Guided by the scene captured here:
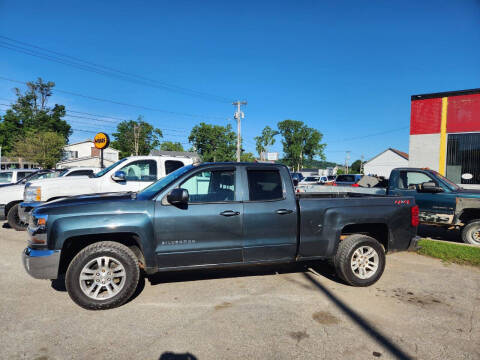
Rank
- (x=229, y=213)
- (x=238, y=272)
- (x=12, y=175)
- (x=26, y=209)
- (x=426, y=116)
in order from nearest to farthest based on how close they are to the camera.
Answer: (x=229, y=213) → (x=238, y=272) → (x=26, y=209) → (x=12, y=175) → (x=426, y=116)

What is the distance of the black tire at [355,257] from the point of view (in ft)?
14.4

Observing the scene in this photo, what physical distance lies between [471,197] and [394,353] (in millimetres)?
5663

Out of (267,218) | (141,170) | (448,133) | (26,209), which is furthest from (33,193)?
(448,133)

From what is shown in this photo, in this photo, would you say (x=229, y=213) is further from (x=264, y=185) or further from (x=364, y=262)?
(x=364, y=262)

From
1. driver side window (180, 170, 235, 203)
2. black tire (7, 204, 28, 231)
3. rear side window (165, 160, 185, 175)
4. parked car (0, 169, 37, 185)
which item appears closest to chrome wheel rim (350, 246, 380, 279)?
driver side window (180, 170, 235, 203)

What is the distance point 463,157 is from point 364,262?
11930 millimetres

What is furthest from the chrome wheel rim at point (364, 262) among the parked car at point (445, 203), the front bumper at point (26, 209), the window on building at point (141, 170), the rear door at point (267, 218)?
the front bumper at point (26, 209)

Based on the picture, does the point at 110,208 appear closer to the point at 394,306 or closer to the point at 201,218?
the point at 201,218

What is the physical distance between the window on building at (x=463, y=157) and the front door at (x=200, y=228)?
12722mm

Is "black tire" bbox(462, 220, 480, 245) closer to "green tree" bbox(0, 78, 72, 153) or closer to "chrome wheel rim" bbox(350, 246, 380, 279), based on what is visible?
"chrome wheel rim" bbox(350, 246, 380, 279)

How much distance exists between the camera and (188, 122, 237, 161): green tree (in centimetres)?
8550

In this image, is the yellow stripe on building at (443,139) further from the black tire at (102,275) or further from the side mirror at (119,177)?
the black tire at (102,275)

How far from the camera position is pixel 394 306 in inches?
151

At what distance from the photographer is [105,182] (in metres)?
7.25
